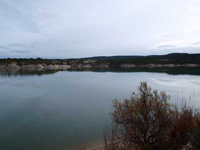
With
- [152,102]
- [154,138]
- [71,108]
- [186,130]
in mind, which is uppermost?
[152,102]

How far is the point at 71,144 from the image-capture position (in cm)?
391

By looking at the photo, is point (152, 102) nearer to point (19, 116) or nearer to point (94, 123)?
point (94, 123)

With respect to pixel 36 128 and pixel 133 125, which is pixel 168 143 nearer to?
pixel 133 125

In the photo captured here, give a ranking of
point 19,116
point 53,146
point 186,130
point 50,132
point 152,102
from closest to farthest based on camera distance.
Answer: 1. point 186,130
2. point 152,102
3. point 53,146
4. point 50,132
5. point 19,116

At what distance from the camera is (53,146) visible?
12.6 ft

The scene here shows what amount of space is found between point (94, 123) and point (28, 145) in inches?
90.0

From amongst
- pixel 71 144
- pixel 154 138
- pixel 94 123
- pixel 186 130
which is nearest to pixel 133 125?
pixel 154 138

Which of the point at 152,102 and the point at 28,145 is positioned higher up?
the point at 152,102

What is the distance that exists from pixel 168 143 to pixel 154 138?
38 cm

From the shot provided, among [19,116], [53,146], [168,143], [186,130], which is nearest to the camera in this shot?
[168,143]

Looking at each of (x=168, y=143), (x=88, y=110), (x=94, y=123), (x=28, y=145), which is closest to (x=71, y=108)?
(x=88, y=110)

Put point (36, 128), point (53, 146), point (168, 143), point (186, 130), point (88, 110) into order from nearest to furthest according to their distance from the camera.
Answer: point (168, 143) → point (186, 130) → point (53, 146) → point (36, 128) → point (88, 110)

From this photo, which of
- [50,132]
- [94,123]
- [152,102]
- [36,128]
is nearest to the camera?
[152,102]

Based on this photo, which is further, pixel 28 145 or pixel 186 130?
pixel 28 145
